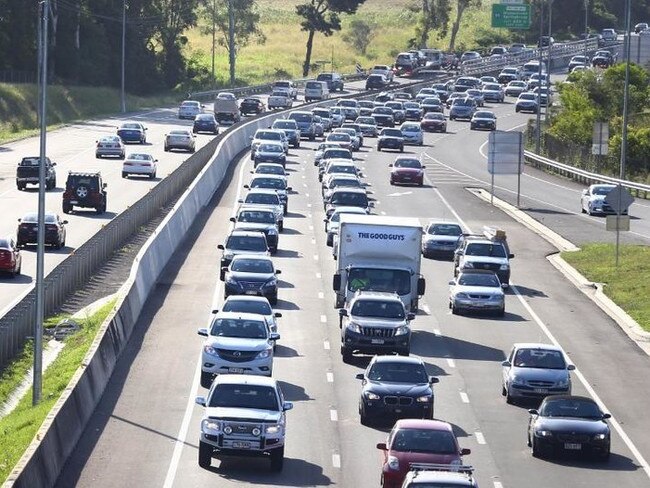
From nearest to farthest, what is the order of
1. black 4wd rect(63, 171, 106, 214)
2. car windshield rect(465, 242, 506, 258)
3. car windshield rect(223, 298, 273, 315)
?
car windshield rect(223, 298, 273, 315)
car windshield rect(465, 242, 506, 258)
black 4wd rect(63, 171, 106, 214)

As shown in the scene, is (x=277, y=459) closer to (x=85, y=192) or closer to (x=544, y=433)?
(x=544, y=433)

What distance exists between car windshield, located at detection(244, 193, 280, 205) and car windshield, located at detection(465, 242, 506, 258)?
12.7 m

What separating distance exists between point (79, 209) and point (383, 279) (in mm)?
27412

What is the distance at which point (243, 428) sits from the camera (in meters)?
26.9

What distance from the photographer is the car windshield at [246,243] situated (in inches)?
1999

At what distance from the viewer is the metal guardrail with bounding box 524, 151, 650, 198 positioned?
77375mm

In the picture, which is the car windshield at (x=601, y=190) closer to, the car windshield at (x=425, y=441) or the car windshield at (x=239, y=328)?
the car windshield at (x=239, y=328)

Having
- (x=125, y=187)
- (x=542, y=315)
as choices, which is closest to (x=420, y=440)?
(x=542, y=315)

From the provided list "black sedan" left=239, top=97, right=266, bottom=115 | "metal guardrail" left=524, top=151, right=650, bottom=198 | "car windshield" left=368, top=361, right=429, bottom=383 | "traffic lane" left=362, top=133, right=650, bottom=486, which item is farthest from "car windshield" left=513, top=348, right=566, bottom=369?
"black sedan" left=239, top=97, right=266, bottom=115

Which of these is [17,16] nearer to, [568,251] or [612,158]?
[612,158]

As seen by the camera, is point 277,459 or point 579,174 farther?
point 579,174

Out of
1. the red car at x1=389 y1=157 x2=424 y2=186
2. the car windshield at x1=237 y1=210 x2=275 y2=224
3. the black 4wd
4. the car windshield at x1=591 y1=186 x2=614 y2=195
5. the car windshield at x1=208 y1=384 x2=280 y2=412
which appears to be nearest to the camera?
the car windshield at x1=208 y1=384 x2=280 y2=412

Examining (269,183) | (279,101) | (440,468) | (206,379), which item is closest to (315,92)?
(279,101)

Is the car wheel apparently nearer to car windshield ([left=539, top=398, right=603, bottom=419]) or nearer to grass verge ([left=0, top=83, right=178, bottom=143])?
car windshield ([left=539, top=398, right=603, bottom=419])
